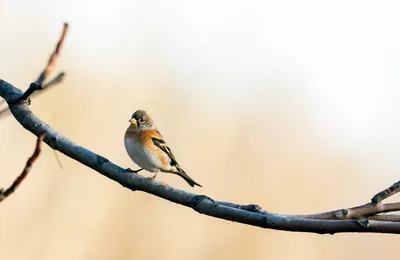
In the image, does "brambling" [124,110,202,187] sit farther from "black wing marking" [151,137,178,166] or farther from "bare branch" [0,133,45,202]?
"bare branch" [0,133,45,202]

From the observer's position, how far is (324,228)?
1.39m

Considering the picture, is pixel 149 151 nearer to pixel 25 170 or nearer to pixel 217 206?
pixel 217 206

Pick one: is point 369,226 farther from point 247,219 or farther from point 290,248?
point 290,248

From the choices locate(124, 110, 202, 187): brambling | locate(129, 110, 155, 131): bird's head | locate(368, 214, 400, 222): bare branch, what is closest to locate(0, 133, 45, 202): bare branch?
locate(368, 214, 400, 222): bare branch

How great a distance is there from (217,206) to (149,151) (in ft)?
5.36

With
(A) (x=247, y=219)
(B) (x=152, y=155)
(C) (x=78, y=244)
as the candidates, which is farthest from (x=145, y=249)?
(A) (x=247, y=219)

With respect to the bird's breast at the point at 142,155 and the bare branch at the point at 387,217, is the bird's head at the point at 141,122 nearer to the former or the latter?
the bird's breast at the point at 142,155

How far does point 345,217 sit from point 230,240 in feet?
13.4

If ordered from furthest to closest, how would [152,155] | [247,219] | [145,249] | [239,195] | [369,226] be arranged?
[239,195] → [145,249] → [152,155] → [247,219] → [369,226]

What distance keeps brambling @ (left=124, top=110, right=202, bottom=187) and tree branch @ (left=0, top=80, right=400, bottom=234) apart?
1220mm

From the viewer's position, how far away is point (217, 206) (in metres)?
1.58

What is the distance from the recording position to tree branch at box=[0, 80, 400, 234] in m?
1.40

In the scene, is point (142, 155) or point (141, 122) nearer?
point (142, 155)

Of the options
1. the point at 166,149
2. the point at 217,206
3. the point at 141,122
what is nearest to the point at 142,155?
the point at 166,149
